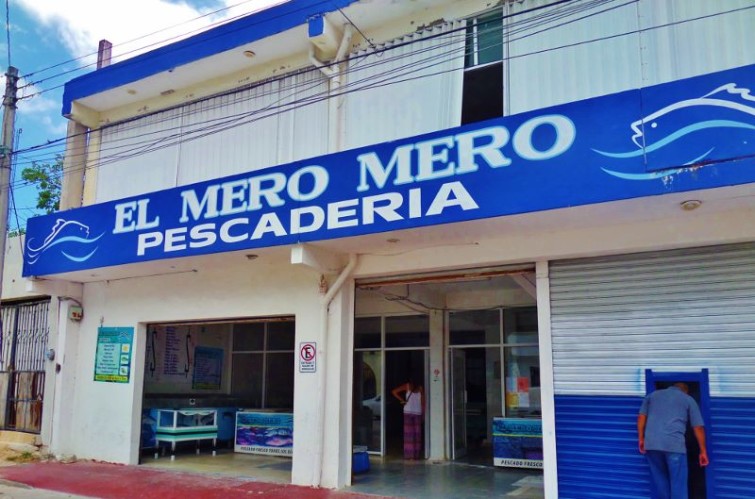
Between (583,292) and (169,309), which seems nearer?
(583,292)

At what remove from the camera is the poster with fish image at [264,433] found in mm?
12867

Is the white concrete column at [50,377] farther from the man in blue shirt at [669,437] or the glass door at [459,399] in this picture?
the man in blue shirt at [669,437]

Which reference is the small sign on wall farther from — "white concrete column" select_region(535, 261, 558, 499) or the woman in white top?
"white concrete column" select_region(535, 261, 558, 499)

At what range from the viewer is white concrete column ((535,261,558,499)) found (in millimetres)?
8086

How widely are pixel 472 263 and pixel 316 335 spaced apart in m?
2.72

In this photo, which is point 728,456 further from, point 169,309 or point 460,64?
point 169,309

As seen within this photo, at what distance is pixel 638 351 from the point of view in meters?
7.87

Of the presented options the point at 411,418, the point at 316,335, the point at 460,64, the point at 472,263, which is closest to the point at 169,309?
the point at 316,335

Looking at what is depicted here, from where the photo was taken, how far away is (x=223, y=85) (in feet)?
40.9

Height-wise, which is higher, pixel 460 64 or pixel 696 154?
pixel 460 64

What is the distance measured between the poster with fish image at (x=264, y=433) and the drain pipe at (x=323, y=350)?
3.13 meters

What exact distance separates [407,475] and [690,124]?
7.12m

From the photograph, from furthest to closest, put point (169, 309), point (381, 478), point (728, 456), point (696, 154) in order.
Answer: point (169, 309), point (381, 478), point (728, 456), point (696, 154)

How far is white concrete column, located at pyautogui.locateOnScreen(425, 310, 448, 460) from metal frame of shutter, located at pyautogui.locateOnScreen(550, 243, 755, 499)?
15.3 ft
